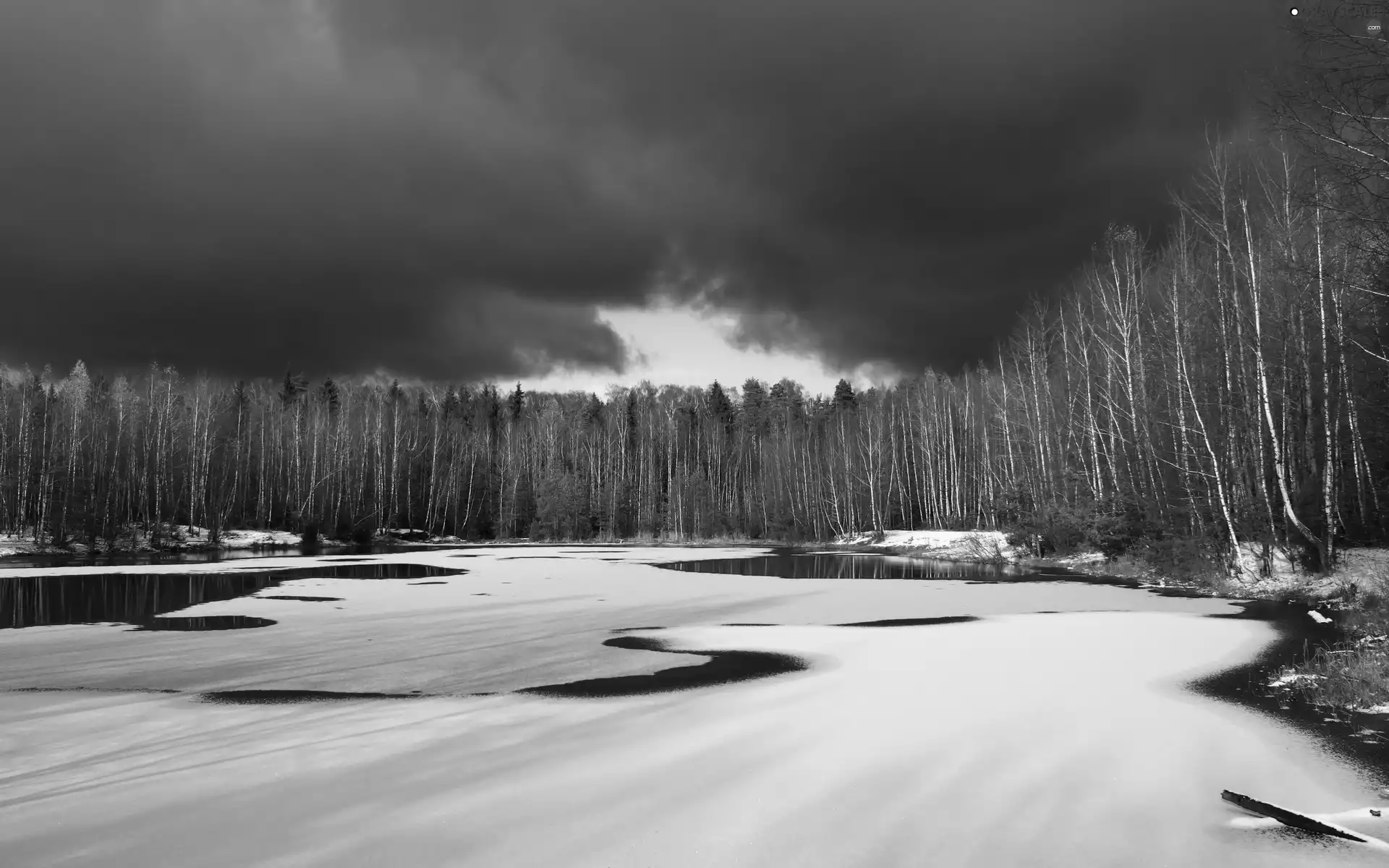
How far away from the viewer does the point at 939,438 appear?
5334 cm

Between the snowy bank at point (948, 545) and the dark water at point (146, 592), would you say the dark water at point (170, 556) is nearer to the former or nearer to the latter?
the dark water at point (146, 592)

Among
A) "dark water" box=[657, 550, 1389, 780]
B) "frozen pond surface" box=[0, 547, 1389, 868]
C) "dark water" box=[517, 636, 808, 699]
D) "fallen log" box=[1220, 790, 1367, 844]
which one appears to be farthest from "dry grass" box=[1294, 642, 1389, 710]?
"dark water" box=[517, 636, 808, 699]

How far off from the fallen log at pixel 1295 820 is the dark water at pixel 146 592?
12.7 metres

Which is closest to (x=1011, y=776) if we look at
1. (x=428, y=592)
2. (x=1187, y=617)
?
(x=1187, y=617)

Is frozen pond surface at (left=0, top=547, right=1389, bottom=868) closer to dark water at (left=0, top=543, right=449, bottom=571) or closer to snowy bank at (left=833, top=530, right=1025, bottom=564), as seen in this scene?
snowy bank at (left=833, top=530, right=1025, bottom=564)

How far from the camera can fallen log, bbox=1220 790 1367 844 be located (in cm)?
392

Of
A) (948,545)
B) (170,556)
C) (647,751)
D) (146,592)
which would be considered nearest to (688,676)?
(647,751)

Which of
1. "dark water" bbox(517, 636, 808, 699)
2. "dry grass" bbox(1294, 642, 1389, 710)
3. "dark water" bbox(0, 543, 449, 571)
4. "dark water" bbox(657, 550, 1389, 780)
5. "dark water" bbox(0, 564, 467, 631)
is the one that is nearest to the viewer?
"dark water" bbox(657, 550, 1389, 780)

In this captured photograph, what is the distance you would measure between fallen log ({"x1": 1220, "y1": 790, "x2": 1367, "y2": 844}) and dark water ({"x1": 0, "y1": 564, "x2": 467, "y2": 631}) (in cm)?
1272

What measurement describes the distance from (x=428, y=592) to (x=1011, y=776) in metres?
14.9

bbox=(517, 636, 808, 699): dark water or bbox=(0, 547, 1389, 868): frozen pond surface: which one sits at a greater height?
bbox=(0, 547, 1389, 868): frozen pond surface

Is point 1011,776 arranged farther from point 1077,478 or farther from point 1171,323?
point 1077,478

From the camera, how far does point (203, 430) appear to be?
51.2m

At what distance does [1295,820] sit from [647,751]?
12.8 ft
